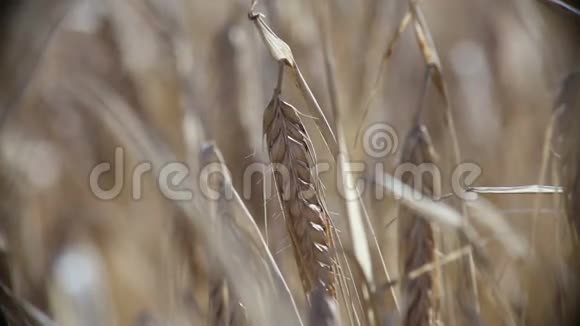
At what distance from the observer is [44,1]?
2.77ft

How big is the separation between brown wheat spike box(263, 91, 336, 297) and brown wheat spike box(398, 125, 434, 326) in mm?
→ 89

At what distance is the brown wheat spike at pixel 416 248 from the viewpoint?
547 mm

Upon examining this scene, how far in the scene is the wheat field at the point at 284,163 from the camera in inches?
21.2

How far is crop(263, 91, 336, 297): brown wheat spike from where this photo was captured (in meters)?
0.50

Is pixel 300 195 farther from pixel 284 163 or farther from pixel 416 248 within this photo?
pixel 416 248

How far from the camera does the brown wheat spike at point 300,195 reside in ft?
1.63

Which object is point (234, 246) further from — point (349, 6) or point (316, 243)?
point (349, 6)

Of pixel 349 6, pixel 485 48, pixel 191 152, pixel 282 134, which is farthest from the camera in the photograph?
pixel 485 48

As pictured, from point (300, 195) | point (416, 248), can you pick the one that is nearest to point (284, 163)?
point (300, 195)

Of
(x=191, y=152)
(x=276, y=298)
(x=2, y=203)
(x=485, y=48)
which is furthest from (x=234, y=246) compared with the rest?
(x=485, y=48)

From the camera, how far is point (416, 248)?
56 cm

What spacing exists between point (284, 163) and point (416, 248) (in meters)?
0.15

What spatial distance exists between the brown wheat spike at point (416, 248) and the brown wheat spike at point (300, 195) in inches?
3.5

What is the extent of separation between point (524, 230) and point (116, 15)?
2.16ft
